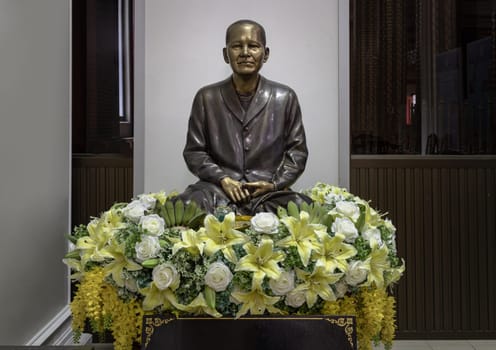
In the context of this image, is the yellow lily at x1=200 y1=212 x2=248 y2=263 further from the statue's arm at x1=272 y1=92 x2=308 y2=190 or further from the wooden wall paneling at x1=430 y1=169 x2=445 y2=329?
the wooden wall paneling at x1=430 y1=169 x2=445 y2=329

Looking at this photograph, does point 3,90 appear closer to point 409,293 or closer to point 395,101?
point 395,101

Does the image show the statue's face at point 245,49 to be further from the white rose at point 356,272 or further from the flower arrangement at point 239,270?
the white rose at point 356,272

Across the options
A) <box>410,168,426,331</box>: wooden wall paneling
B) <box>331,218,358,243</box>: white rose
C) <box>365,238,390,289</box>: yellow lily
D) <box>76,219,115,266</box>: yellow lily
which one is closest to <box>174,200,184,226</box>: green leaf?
<box>76,219,115,266</box>: yellow lily

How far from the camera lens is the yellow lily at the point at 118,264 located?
1868 mm

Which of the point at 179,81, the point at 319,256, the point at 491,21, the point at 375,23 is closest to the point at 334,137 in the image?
the point at 375,23

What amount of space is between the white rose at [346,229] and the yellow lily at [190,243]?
45 cm

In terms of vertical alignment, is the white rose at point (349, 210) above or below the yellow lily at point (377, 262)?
above

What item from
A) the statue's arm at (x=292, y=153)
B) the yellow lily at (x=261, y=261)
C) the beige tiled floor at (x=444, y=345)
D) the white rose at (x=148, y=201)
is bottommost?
the beige tiled floor at (x=444, y=345)

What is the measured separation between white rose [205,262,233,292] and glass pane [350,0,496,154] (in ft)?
5.78

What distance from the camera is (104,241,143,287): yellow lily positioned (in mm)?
1868

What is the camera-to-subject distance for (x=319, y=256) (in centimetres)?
183

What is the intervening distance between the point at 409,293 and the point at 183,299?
187 centimetres

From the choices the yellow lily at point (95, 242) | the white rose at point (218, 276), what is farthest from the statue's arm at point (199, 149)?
the white rose at point (218, 276)

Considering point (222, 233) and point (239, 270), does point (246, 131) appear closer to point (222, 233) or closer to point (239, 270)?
point (222, 233)
